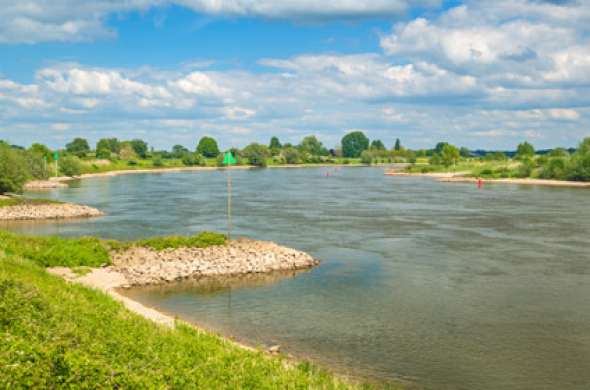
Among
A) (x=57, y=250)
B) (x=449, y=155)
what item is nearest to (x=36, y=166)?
(x=57, y=250)

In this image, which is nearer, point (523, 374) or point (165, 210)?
point (523, 374)

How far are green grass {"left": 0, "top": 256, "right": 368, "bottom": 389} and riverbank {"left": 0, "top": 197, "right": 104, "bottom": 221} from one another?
139 ft

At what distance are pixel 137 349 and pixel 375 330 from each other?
12103 mm

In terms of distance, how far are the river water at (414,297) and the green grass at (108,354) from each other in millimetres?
4933

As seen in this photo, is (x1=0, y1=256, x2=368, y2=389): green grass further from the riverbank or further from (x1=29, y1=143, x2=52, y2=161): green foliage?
(x1=29, y1=143, x2=52, y2=161): green foliage

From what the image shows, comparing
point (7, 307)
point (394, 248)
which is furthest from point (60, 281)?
point (394, 248)

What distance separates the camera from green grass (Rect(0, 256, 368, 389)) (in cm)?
906

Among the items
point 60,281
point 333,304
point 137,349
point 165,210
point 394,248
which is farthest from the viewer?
point 165,210

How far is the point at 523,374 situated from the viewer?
1789 cm

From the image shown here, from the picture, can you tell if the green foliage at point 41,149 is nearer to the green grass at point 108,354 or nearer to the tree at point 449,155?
the tree at point 449,155

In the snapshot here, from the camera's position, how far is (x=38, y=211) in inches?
2227

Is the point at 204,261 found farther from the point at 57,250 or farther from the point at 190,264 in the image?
the point at 57,250

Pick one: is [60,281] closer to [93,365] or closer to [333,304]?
[333,304]

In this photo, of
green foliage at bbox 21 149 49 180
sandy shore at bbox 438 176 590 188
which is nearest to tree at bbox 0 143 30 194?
green foliage at bbox 21 149 49 180
